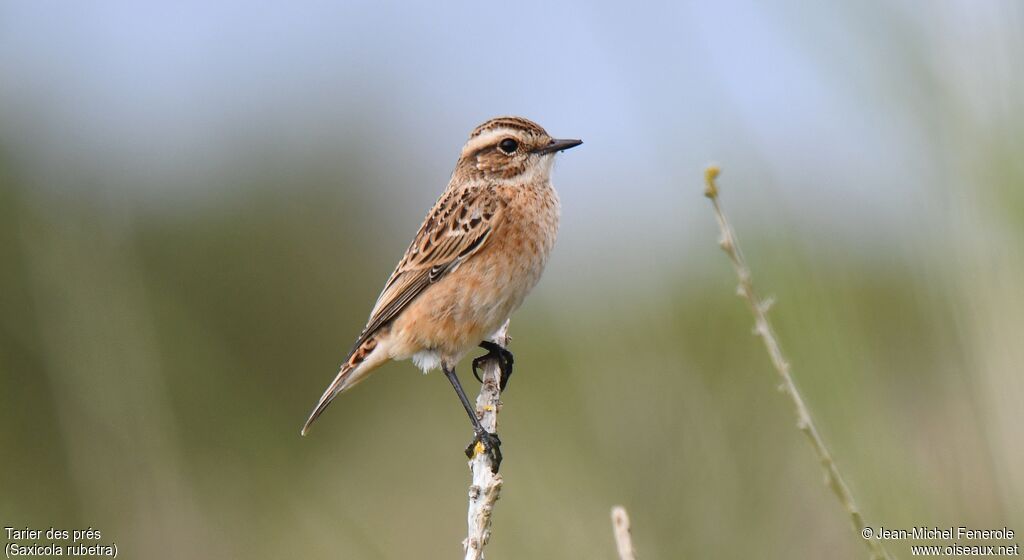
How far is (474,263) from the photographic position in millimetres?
4773

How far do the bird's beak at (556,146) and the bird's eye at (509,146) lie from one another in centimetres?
11

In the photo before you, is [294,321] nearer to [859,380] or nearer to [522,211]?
[522,211]

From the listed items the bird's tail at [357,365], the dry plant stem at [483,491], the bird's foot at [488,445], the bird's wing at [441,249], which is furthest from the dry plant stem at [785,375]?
the bird's tail at [357,365]

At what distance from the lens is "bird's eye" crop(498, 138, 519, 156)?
5.05 metres

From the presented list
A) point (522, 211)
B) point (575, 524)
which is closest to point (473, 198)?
point (522, 211)

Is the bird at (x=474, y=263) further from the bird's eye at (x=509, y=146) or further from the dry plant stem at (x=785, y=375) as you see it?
the dry plant stem at (x=785, y=375)

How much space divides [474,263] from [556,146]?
2.38ft

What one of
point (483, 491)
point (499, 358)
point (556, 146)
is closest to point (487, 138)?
point (556, 146)

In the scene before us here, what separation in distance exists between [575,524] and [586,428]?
389 mm

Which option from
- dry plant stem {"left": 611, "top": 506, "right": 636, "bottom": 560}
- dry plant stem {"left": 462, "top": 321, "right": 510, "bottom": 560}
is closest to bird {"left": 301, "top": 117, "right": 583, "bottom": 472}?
dry plant stem {"left": 462, "top": 321, "right": 510, "bottom": 560}

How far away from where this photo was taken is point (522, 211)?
15.8 feet

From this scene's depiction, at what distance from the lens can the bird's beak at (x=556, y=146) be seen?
4.86 meters

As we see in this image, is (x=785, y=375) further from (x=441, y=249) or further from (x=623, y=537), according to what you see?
(x=441, y=249)

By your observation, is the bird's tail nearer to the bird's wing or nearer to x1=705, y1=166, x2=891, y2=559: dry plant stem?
the bird's wing
